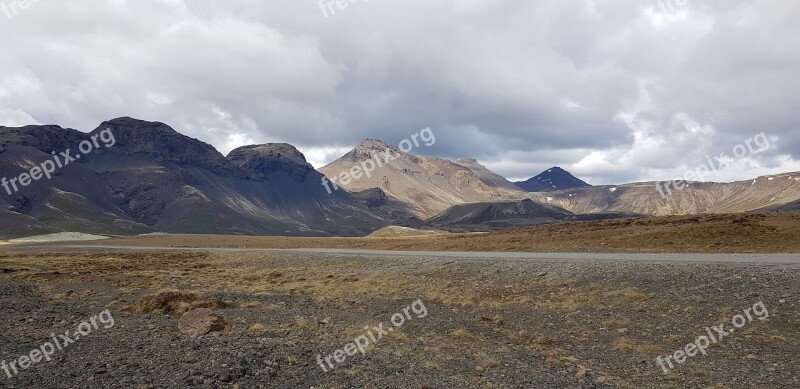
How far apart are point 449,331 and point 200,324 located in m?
8.53

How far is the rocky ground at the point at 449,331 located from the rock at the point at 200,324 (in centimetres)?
32

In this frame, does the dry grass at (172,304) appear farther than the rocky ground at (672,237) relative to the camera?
No

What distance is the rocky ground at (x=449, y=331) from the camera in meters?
11.4

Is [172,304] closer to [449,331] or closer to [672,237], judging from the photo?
[449,331]

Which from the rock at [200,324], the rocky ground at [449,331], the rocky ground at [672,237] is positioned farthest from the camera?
the rocky ground at [672,237]

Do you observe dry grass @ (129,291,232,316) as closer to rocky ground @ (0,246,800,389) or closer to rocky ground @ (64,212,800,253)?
rocky ground @ (0,246,800,389)

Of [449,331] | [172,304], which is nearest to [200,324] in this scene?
[172,304]

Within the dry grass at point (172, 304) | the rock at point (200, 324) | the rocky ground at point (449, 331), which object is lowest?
the rocky ground at point (449, 331)

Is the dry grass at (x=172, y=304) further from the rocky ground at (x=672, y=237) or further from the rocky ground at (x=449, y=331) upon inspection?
the rocky ground at (x=672, y=237)

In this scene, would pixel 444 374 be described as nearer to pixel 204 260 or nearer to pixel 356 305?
pixel 356 305

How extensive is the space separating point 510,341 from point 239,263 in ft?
130

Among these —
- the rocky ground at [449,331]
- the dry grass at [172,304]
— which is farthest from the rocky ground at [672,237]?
the dry grass at [172,304]

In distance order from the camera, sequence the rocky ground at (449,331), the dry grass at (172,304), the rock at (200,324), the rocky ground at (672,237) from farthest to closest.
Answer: the rocky ground at (672,237) < the dry grass at (172,304) < the rock at (200,324) < the rocky ground at (449,331)

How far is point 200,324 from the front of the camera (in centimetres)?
1630
